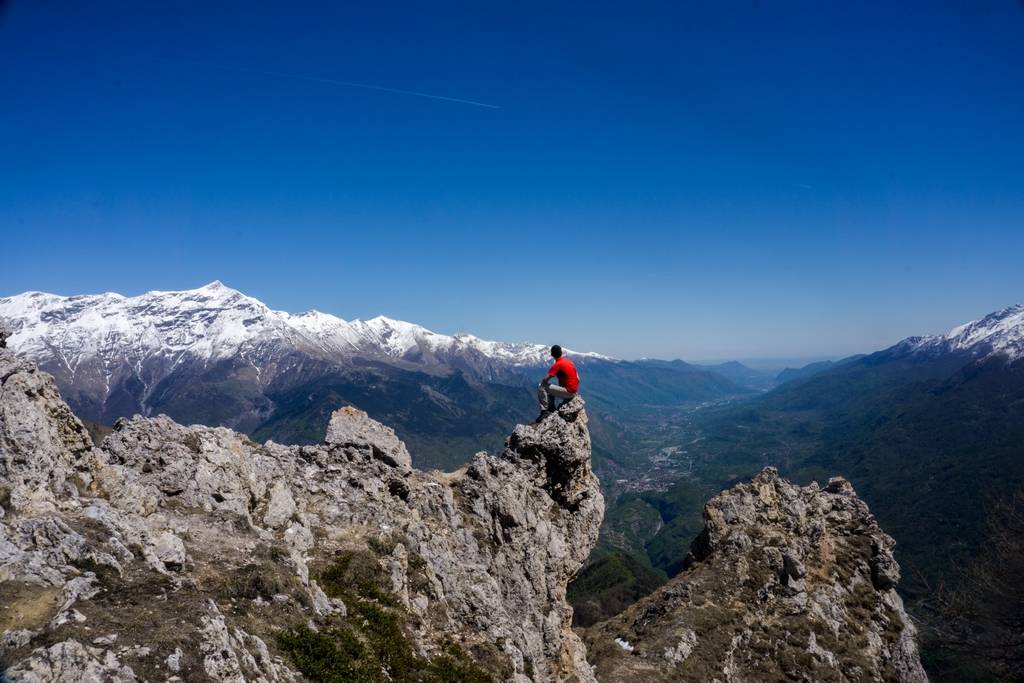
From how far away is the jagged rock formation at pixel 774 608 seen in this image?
41.6 m

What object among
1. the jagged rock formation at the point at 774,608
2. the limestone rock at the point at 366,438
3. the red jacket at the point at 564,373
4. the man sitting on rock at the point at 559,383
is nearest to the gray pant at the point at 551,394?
the man sitting on rock at the point at 559,383

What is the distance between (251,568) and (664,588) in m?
45.7

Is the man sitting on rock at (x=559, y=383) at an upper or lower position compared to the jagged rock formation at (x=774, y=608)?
upper

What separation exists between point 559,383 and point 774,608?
114 ft

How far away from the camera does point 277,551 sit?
18.2 m

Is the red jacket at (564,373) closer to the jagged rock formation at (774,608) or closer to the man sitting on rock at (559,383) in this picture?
the man sitting on rock at (559,383)

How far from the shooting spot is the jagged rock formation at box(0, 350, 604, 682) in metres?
11.8

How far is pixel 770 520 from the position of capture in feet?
190

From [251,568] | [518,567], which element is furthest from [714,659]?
[251,568]

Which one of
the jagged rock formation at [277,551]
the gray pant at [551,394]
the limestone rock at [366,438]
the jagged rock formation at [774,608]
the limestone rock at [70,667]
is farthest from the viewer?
the jagged rock formation at [774,608]

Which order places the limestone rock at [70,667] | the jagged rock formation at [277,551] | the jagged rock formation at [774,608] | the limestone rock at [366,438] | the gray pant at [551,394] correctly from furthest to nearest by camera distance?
1. the jagged rock formation at [774,608]
2. the gray pant at [551,394]
3. the limestone rock at [366,438]
4. the jagged rock formation at [277,551]
5. the limestone rock at [70,667]

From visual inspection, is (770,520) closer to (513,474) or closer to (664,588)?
(664,588)

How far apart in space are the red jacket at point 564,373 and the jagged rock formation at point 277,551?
2.07 meters

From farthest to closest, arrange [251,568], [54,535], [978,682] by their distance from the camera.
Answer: [978,682] → [251,568] → [54,535]
